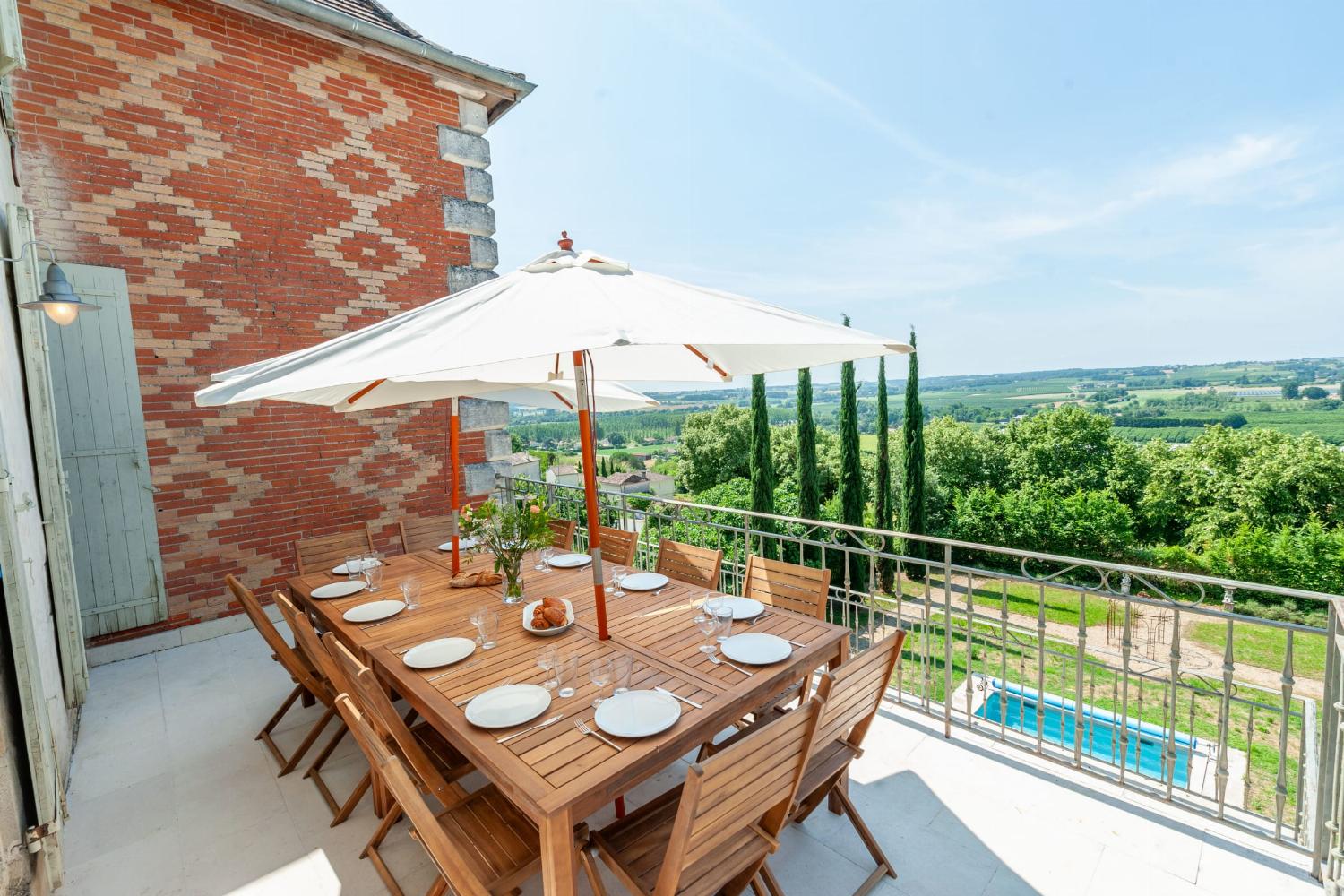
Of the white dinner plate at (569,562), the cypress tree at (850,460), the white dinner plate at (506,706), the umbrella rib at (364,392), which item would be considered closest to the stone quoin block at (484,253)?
the umbrella rib at (364,392)

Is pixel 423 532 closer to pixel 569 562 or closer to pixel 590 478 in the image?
pixel 569 562

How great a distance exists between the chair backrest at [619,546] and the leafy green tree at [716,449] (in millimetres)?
36324

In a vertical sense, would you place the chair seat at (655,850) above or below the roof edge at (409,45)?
below

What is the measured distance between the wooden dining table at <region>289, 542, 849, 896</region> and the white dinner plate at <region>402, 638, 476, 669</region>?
0.03 m

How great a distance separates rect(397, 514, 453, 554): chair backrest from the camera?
461cm

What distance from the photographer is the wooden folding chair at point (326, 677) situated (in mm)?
2212

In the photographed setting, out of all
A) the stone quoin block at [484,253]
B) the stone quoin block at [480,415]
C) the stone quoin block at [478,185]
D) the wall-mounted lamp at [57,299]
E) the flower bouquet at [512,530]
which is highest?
the stone quoin block at [478,185]

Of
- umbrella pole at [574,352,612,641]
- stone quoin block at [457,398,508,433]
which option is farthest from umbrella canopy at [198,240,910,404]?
stone quoin block at [457,398,508,433]

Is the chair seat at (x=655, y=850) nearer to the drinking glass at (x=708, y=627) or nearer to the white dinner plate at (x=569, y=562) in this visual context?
the drinking glass at (x=708, y=627)

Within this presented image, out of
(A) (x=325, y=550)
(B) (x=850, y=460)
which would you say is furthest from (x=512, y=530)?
(B) (x=850, y=460)

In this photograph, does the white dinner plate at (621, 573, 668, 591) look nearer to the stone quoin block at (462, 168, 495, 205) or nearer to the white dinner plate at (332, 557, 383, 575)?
the white dinner plate at (332, 557, 383, 575)

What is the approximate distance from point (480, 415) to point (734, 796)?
17.0 feet

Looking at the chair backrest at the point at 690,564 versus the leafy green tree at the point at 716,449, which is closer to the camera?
the chair backrest at the point at 690,564

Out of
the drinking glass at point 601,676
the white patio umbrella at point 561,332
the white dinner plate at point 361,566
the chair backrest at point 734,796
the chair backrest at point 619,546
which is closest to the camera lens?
the chair backrest at point 734,796
